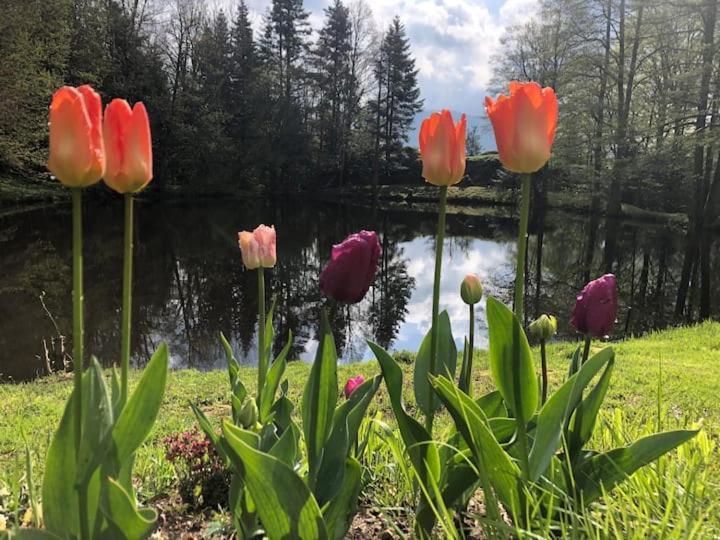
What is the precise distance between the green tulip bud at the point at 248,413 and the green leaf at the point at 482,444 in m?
0.47

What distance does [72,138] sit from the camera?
0.90 m

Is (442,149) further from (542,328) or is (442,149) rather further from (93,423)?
(93,423)

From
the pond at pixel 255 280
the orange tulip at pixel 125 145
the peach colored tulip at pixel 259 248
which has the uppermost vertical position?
the orange tulip at pixel 125 145

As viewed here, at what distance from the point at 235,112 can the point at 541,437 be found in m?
33.6

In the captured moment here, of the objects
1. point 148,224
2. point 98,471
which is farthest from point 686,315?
point 148,224

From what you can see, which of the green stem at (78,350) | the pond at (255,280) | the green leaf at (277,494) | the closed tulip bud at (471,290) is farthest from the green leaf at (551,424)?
the pond at (255,280)

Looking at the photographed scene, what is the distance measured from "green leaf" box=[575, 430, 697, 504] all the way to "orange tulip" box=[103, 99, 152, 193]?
1143 millimetres

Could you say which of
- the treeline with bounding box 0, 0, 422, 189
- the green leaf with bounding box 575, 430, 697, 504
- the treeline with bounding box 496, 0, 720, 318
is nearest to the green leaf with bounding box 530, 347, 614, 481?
the green leaf with bounding box 575, 430, 697, 504

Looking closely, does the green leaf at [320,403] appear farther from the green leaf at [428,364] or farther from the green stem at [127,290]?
the green stem at [127,290]

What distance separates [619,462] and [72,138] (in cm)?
130

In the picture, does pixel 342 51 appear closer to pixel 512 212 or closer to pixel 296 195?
pixel 296 195

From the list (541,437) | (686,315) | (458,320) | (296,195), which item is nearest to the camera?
(541,437)

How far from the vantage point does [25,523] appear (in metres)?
1.41

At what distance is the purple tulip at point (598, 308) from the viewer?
163 centimetres
